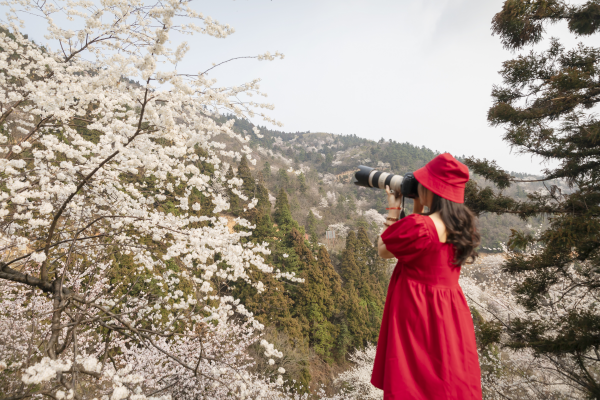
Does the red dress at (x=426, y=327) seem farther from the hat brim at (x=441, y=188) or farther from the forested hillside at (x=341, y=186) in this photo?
the forested hillside at (x=341, y=186)

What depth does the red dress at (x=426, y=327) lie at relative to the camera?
1.08 meters

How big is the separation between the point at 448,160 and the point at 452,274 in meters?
0.49

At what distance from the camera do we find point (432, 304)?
115cm

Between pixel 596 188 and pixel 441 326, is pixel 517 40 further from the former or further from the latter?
pixel 441 326

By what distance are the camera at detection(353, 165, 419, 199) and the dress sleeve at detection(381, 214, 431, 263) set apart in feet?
0.77

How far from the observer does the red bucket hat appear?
1.20 m

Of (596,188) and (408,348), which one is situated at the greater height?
(596,188)

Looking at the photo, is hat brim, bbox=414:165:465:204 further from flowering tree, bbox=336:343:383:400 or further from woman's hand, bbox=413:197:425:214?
flowering tree, bbox=336:343:383:400

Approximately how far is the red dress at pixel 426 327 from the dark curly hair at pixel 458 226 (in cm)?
3

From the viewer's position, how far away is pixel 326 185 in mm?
43312

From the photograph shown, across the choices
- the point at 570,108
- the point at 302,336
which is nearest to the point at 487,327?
the point at 570,108

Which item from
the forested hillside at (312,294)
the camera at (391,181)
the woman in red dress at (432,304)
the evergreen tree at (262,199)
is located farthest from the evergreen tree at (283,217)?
the woman in red dress at (432,304)

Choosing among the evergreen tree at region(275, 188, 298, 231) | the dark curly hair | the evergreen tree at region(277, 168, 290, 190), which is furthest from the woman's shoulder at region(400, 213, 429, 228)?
the evergreen tree at region(277, 168, 290, 190)

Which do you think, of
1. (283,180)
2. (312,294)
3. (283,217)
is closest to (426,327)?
(312,294)
